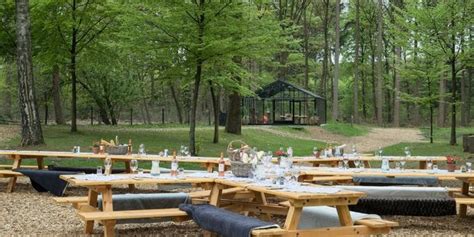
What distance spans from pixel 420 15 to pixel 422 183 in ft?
42.8

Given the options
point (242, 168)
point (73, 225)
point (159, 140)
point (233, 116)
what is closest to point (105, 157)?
point (73, 225)

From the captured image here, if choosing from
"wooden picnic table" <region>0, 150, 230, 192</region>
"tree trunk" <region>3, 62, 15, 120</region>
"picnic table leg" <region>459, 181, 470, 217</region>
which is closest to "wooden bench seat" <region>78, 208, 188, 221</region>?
"wooden picnic table" <region>0, 150, 230, 192</region>

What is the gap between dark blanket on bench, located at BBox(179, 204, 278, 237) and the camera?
5124 millimetres

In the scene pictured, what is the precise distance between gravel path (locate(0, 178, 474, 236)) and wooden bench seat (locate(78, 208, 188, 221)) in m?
0.56

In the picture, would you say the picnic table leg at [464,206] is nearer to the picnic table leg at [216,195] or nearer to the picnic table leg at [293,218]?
the picnic table leg at [216,195]

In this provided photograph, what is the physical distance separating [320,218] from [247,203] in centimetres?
182

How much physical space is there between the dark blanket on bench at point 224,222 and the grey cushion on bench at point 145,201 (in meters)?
0.79

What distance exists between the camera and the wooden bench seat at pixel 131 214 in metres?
6.23

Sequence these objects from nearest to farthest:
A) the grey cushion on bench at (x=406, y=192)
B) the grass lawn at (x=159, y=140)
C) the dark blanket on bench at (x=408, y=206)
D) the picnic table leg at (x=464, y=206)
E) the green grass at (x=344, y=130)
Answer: the dark blanket on bench at (x=408, y=206), the grey cushion on bench at (x=406, y=192), the picnic table leg at (x=464, y=206), the grass lawn at (x=159, y=140), the green grass at (x=344, y=130)

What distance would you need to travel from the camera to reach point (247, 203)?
24.5 ft

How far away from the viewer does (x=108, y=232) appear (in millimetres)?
6453

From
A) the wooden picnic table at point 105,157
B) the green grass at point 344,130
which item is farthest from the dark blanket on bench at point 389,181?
the green grass at point 344,130

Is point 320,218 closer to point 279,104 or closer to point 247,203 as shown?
point 247,203

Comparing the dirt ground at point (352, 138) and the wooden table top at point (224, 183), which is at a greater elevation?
the wooden table top at point (224, 183)
